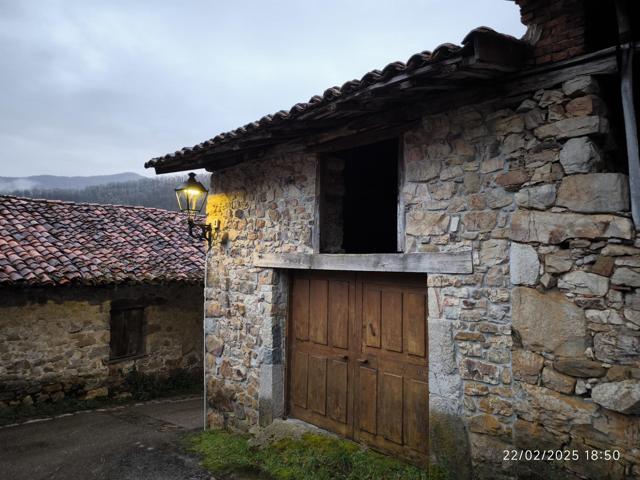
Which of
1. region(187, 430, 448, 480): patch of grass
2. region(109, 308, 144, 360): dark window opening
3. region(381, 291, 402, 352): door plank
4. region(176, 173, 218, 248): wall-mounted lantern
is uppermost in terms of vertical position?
region(176, 173, 218, 248): wall-mounted lantern

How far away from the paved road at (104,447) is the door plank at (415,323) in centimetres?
258

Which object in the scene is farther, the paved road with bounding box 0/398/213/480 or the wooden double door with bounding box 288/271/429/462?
the paved road with bounding box 0/398/213/480

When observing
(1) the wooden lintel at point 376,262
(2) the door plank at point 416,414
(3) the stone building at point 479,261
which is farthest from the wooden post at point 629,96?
(2) the door plank at point 416,414

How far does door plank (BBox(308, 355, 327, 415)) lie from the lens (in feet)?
15.3

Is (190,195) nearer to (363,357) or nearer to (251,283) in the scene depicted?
(251,283)

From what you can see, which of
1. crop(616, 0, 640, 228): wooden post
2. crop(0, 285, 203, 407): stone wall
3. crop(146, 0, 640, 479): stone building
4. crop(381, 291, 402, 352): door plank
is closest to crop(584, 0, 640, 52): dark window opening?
crop(146, 0, 640, 479): stone building

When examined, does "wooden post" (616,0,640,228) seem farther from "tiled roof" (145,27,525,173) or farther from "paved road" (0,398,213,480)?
"paved road" (0,398,213,480)

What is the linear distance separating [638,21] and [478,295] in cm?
222

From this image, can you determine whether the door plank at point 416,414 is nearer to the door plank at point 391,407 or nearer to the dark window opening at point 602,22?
the door plank at point 391,407

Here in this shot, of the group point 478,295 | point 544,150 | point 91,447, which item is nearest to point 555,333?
point 478,295

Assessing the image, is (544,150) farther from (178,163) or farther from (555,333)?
(178,163)

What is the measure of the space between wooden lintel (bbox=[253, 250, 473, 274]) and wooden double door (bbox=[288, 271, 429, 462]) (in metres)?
0.25

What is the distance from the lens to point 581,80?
2.74 metres

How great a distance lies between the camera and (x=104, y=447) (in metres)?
5.50
